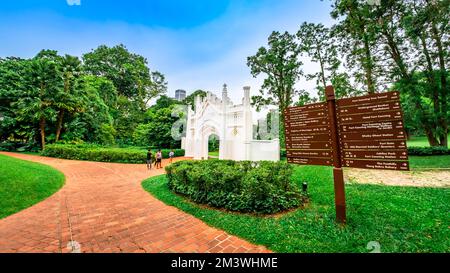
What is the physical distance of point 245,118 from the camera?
47.4ft

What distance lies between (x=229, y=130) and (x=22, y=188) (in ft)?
39.6

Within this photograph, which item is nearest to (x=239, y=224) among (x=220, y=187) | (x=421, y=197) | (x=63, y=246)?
(x=220, y=187)

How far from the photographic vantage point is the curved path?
3.38m

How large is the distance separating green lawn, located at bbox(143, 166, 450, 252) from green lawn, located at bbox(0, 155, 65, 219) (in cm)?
446

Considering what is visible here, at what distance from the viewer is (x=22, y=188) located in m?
6.61

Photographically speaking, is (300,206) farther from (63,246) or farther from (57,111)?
(57,111)

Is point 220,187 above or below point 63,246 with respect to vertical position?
above

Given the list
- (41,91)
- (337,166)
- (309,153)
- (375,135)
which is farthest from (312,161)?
(41,91)

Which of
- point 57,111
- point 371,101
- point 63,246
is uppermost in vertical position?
point 57,111

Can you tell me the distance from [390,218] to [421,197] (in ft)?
8.03

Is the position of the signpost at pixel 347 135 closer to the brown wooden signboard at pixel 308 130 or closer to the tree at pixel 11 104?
the brown wooden signboard at pixel 308 130

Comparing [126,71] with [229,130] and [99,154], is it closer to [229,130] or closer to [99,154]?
[99,154]
